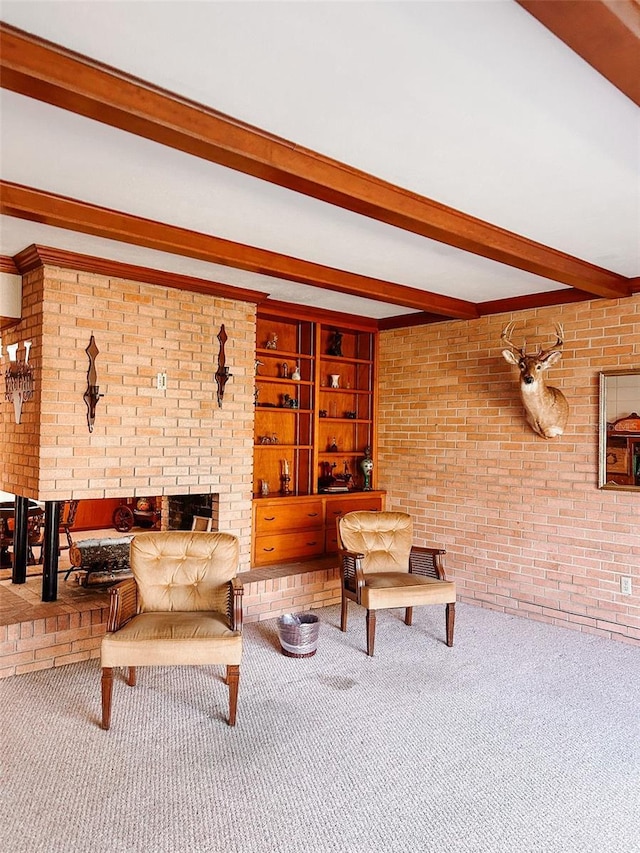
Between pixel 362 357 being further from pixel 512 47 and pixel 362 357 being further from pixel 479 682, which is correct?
pixel 512 47

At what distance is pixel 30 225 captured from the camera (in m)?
3.55

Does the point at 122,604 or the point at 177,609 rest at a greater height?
the point at 122,604

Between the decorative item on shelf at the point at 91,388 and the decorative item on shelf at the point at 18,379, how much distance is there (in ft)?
1.25

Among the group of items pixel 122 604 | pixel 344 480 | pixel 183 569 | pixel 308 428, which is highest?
pixel 308 428

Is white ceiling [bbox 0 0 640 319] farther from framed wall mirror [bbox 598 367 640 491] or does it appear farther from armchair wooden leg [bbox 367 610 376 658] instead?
armchair wooden leg [bbox 367 610 376 658]

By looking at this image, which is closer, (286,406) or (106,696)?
(106,696)

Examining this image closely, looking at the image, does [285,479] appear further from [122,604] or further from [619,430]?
[619,430]

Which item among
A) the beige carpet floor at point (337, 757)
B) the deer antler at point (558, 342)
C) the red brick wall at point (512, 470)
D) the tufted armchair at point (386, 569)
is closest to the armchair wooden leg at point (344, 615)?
the tufted armchair at point (386, 569)

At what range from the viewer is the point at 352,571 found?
4.58 metres

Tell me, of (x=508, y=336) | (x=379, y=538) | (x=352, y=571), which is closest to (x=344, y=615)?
(x=352, y=571)

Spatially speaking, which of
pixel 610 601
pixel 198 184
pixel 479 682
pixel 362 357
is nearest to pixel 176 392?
pixel 198 184

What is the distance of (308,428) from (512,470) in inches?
78.0

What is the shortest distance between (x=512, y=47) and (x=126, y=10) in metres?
1.16

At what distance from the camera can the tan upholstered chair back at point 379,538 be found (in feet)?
15.3
